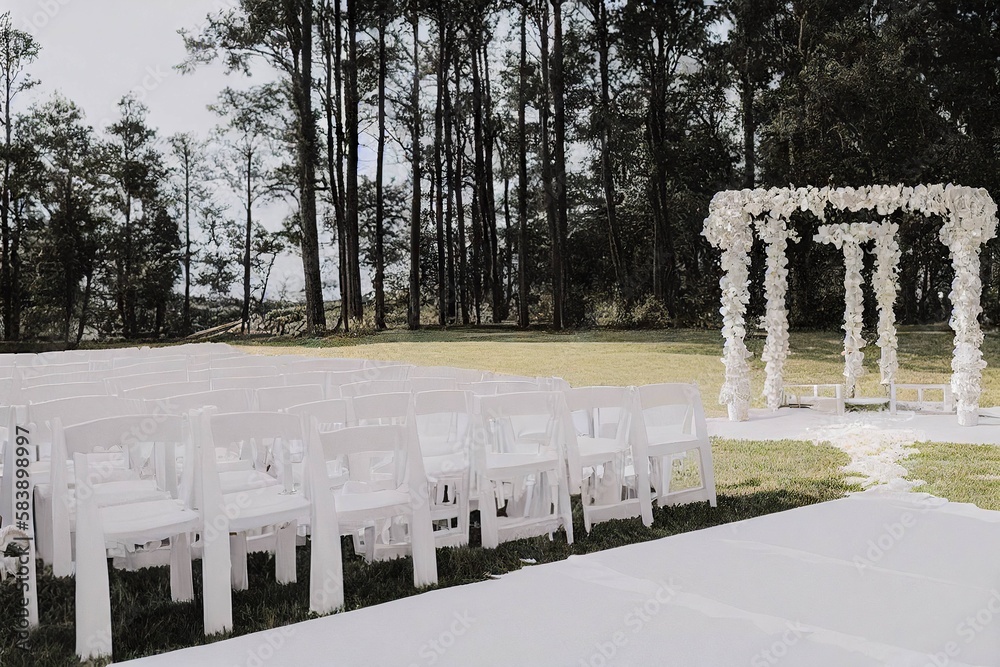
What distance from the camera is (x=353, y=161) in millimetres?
24375

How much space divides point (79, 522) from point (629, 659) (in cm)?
196

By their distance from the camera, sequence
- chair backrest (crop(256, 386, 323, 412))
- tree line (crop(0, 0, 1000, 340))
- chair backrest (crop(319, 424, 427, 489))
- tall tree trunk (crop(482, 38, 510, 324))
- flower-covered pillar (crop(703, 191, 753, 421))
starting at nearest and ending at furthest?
1. chair backrest (crop(319, 424, 427, 489))
2. chair backrest (crop(256, 386, 323, 412))
3. flower-covered pillar (crop(703, 191, 753, 421))
4. tree line (crop(0, 0, 1000, 340))
5. tall tree trunk (crop(482, 38, 510, 324))

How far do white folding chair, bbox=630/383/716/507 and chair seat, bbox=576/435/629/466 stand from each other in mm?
136

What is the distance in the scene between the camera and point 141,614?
3.45m

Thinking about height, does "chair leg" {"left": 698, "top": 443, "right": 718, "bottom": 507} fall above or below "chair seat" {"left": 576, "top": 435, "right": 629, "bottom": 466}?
below

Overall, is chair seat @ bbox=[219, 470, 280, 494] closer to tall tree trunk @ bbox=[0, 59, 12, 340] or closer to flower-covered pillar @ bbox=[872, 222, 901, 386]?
flower-covered pillar @ bbox=[872, 222, 901, 386]

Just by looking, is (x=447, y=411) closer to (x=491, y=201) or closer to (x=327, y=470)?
(x=327, y=470)

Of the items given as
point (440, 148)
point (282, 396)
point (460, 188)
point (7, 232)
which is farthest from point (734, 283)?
point (7, 232)

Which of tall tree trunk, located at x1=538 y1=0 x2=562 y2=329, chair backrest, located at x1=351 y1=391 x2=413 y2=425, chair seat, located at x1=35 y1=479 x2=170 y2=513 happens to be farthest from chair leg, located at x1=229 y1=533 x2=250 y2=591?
tall tree trunk, located at x1=538 y1=0 x2=562 y2=329

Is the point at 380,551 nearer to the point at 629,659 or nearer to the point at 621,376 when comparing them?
the point at 629,659

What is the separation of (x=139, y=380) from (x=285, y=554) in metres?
2.92

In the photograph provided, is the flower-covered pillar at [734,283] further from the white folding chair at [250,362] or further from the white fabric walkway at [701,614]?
the white fabric walkway at [701,614]

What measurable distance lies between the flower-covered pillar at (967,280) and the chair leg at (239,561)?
7637 mm

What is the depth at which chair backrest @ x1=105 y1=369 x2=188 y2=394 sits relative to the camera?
19.1 feet
